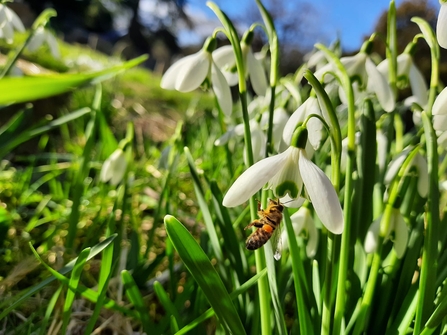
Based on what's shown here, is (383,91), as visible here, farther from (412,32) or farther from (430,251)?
(412,32)

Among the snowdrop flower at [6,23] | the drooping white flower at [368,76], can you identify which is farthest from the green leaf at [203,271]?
the snowdrop flower at [6,23]

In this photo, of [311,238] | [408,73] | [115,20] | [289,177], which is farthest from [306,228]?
[115,20]

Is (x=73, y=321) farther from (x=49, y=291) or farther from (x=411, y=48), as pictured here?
(x=411, y=48)

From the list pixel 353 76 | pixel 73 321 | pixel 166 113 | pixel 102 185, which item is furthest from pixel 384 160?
pixel 166 113

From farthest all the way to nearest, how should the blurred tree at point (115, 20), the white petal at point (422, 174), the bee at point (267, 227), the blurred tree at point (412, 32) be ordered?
the blurred tree at point (115, 20) < the blurred tree at point (412, 32) < the white petal at point (422, 174) < the bee at point (267, 227)

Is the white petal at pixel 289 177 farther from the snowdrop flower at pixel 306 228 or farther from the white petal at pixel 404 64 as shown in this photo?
the white petal at pixel 404 64

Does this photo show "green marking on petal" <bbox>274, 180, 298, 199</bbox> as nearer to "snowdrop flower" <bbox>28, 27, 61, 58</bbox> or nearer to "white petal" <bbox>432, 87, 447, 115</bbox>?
"white petal" <bbox>432, 87, 447, 115</bbox>

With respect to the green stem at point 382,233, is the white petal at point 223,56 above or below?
above
